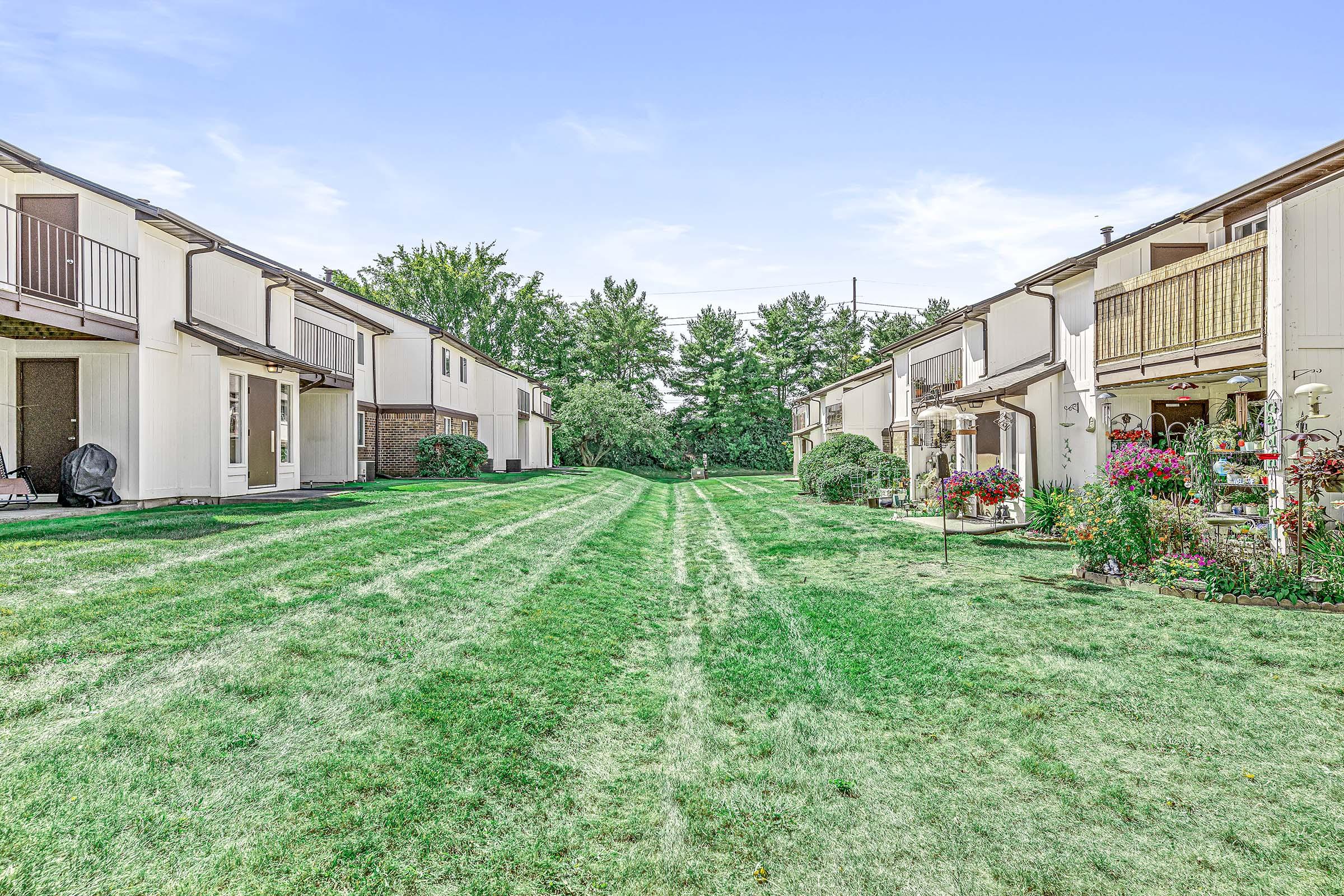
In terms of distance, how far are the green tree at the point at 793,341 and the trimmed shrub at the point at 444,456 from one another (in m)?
33.6

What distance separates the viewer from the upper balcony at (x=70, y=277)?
32.3ft

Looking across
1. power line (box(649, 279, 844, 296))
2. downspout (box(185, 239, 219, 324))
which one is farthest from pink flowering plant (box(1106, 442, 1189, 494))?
power line (box(649, 279, 844, 296))

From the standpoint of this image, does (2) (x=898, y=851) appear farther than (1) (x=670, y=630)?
No

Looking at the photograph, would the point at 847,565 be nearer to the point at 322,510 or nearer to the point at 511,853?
the point at 511,853

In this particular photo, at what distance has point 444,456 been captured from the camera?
22641mm

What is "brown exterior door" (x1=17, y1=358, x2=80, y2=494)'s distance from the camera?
10.9 m

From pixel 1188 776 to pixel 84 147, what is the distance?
85.3 feet

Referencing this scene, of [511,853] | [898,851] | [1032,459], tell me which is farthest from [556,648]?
[1032,459]

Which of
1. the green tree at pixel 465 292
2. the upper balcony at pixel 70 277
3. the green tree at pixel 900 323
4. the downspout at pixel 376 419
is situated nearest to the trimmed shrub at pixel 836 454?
the downspout at pixel 376 419

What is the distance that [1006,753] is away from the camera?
3949 mm

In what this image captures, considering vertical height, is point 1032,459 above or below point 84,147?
Result: below

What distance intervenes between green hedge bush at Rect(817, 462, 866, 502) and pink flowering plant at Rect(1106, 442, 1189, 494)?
11.1 m

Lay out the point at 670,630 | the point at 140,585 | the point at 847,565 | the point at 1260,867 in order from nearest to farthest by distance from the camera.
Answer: the point at 1260,867 < the point at 140,585 < the point at 670,630 < the point at 847,565

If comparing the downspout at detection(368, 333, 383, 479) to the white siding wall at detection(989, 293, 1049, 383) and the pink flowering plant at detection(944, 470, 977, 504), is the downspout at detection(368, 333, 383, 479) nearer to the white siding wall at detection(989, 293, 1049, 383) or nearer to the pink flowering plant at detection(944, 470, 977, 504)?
the pink flowering plant at detection(944, 470, 977, 504)
